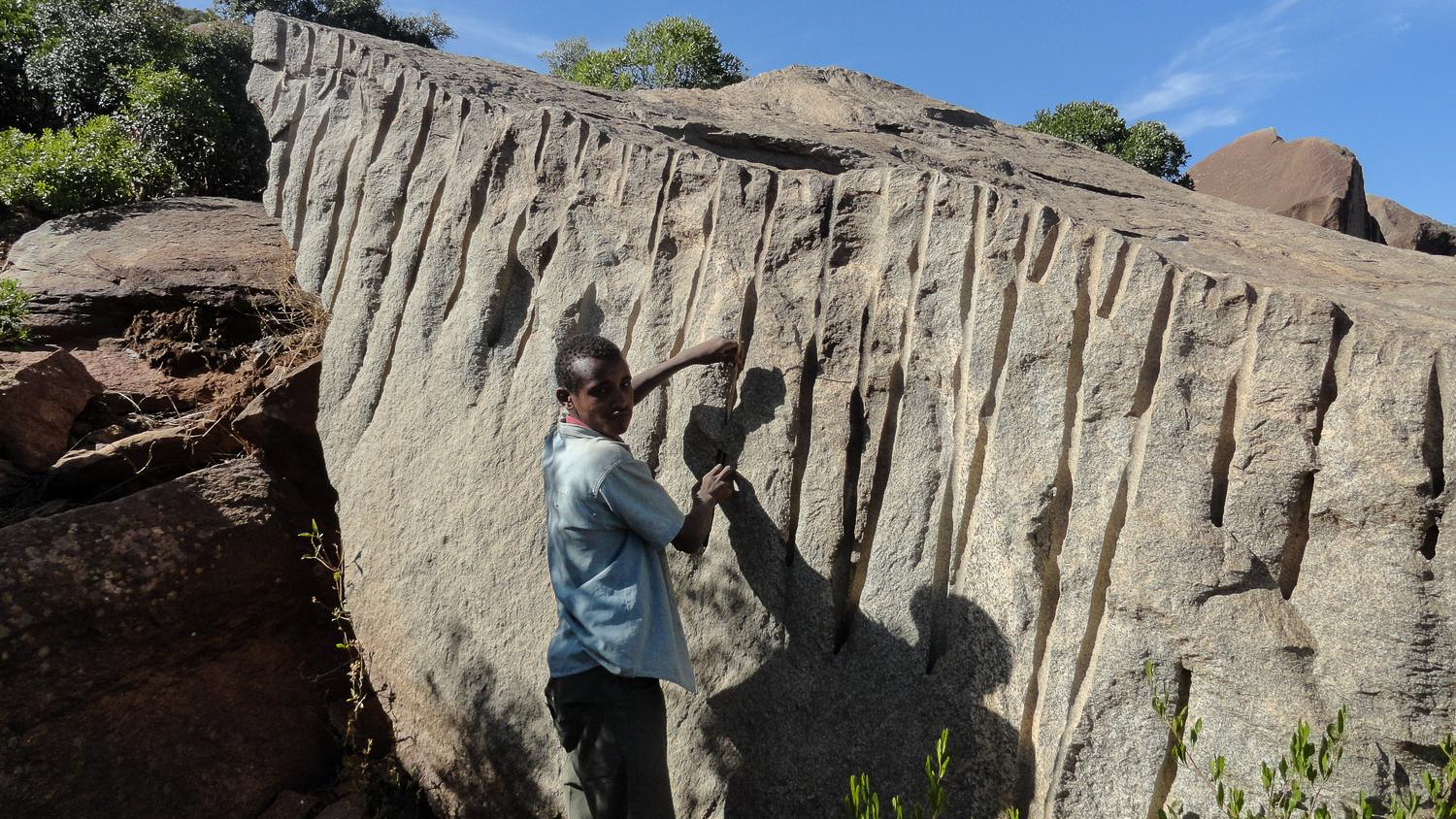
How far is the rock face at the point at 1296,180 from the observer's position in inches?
435

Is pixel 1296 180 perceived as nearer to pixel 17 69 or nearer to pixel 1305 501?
pixel 1305 501

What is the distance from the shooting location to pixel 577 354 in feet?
10.4

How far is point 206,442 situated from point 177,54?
299 inches

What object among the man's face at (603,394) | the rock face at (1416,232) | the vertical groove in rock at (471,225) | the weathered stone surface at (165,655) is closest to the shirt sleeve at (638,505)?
the man's face at (603,394)

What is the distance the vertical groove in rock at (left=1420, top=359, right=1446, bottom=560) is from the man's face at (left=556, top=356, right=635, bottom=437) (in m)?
2.20

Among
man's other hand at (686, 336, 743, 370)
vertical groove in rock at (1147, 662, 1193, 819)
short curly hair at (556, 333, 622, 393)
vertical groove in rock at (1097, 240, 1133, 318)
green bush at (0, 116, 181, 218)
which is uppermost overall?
vertical groove in rock at (1097, 240, 1133, 318)

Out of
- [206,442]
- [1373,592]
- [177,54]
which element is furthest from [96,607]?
[177,54]

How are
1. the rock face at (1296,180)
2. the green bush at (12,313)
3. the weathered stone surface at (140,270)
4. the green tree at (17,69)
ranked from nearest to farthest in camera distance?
the green bush at (12,313) < the weathered stone surface at (140,270) < the green tree at (17,69) < the rock face at (1296,180)

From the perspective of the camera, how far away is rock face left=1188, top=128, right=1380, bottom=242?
11055 millimetres

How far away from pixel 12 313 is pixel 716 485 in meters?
4.23

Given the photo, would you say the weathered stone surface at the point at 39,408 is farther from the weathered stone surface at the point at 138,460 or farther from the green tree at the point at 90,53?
the green tree at the point at 90,53

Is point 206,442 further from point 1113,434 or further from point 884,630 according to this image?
point 1113,434

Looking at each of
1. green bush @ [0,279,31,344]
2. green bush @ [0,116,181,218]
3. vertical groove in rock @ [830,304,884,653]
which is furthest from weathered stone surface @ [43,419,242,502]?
vertical groove in rock @ [830,304,884,653]

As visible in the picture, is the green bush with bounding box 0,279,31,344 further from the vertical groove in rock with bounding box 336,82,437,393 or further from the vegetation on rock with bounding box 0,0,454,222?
the vertical groove in rock with bounding box 336,82,437,393
